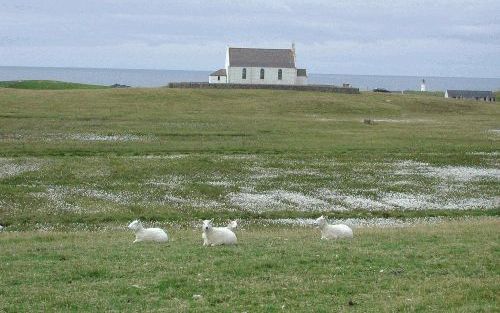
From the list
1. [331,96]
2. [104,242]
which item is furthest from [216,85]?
[104,242]

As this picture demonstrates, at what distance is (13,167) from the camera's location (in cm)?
4547

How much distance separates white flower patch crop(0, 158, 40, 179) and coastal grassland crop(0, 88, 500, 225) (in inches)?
2.5

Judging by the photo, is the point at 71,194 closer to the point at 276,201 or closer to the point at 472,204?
the point at 276,201

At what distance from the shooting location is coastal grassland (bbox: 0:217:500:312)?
13656 millimetres

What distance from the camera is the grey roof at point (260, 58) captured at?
468ft

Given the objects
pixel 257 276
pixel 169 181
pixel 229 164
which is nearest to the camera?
pixel 257 276

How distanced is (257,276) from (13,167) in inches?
1313

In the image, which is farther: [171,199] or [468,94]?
[468,94]

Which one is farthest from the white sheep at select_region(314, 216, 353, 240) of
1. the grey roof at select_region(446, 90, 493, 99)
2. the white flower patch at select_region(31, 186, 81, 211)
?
the grey roof at select_region(446, 90, 493, 99)

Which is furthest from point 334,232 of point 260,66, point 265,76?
point 265,76

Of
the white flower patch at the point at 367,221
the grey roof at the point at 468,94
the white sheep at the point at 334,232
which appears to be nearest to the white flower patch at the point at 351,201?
the white flower patch at the point at 367,221

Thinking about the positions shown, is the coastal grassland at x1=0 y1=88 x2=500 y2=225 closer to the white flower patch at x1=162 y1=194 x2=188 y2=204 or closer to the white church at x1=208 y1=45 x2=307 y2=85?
the white flower patch at x1=162 y1=194 x2=188 y2=204

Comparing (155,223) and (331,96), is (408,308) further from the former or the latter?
(331,96)

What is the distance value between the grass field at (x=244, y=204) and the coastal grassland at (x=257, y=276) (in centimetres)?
6
